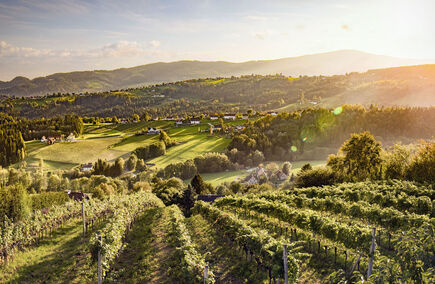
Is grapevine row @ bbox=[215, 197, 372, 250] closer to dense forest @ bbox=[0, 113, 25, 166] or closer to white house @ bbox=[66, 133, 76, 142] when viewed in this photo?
dense forest @ bbox=[0, 113, 25, 166]

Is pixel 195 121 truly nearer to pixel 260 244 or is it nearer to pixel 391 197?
pixel 391 197

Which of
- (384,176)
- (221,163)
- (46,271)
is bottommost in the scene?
(221,163)

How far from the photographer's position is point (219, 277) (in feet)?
49.5

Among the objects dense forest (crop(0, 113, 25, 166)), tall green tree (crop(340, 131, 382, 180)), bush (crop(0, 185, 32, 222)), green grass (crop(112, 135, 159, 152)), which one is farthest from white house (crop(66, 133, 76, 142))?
tall green tree (crop(340, 131, 382, 180))

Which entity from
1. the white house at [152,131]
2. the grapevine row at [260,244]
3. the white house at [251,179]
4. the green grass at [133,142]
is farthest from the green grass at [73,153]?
the grapevine row at [260,244]

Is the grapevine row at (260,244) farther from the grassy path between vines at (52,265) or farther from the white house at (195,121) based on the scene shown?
the white house at (195,121)

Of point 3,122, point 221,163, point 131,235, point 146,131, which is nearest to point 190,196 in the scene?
point 131,235

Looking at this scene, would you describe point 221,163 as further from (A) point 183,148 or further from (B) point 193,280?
(B) point 193,280

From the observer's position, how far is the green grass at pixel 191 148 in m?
92.1

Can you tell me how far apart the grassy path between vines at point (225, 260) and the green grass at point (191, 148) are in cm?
6677

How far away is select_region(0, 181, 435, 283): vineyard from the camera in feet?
40.1

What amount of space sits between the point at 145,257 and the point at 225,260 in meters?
5.53

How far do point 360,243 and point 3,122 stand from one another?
510 ft

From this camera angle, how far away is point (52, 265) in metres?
17.2
